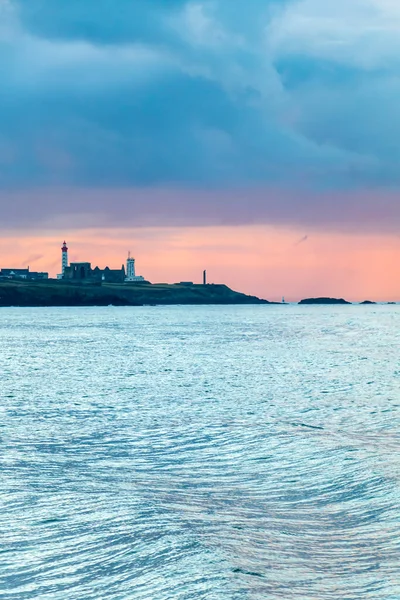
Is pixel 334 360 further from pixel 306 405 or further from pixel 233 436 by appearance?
pixel 233 436

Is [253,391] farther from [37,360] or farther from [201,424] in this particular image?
[37,360]

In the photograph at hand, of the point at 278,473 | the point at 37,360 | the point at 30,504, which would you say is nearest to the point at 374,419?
the point at 278,473

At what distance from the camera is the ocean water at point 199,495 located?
8.14 metres

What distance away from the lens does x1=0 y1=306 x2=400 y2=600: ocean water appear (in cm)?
814

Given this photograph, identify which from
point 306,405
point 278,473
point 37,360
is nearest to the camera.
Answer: point 278,473

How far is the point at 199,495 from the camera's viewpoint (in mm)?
12164

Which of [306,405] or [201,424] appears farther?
[306,405]

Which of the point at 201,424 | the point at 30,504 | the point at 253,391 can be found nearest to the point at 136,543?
the point at 30,504

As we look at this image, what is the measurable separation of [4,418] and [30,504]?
1055cm

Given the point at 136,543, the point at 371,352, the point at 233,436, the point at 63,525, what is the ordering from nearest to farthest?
the point at 136,543, the point at 63,525, the point at 233,436, the point at 371,352

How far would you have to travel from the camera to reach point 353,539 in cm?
986

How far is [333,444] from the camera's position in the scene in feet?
56.2

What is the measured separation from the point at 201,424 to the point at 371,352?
37.5m

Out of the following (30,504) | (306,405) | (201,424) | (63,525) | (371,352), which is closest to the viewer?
(63,525)
